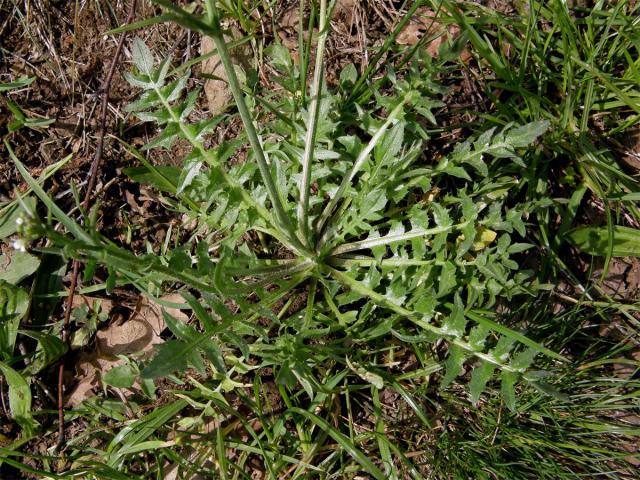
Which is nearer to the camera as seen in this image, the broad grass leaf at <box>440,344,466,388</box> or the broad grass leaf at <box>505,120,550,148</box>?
the broad grass leaf at <box>440,344,466,388</box>

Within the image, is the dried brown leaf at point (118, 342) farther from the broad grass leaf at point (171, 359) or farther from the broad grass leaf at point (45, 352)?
the broad grass leaf at point (171, 359)

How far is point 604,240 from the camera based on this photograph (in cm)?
275

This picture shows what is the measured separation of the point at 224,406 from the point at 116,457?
552 mm

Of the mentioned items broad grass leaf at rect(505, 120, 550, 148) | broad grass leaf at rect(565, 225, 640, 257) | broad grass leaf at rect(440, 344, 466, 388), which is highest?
broad grass leaf at rect(505, 120, 550, 148)

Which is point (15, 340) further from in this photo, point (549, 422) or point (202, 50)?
point (549, 422)

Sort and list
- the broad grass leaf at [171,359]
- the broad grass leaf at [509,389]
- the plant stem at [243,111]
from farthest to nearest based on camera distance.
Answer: the broad grass leaf at [509,389], the broad grass leaf at [171,359], the plant stem at [243,111]

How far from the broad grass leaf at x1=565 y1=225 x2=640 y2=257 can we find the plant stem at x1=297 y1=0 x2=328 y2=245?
1346mm

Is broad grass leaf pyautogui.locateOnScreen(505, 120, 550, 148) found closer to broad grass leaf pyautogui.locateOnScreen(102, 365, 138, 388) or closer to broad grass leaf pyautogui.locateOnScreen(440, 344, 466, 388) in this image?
broad grass leaf pyautogui.locateOnScreen(440, 344, 466, 388)

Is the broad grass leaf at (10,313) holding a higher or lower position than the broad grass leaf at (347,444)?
higher

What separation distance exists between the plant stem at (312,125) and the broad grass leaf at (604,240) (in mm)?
1346

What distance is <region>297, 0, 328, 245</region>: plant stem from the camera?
186 centimetres

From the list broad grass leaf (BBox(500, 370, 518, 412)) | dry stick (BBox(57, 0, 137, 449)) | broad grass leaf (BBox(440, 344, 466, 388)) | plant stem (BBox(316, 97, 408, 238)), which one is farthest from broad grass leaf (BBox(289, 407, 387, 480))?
dry stick (BBox(57, 0, 137, 449))

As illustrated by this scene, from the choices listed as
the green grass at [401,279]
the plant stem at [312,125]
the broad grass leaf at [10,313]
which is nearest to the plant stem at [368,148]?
the green grass at [401,279]

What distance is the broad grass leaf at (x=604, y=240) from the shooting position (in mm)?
2740
